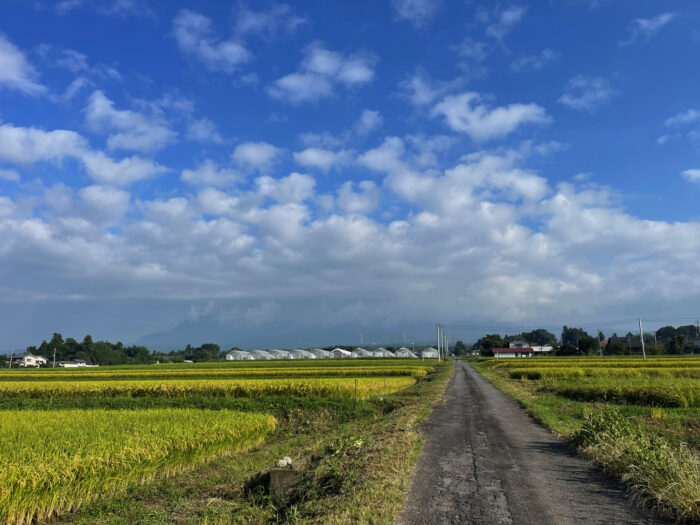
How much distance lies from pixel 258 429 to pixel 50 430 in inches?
245

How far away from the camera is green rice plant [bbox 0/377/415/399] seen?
79.3ft

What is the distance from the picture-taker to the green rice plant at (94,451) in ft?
23.4

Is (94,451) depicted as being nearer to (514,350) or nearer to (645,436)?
(645,436)

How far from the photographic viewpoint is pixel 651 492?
6.43 metres

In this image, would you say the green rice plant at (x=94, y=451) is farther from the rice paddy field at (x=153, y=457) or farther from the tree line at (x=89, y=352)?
the tree line at (x=89, y=352)

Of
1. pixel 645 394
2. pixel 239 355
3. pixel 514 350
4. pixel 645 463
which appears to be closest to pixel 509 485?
pixel 645 463

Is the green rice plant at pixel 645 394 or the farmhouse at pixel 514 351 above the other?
the green rice plant at pixel 645 394

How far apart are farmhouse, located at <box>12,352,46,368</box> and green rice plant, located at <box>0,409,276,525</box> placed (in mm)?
145650

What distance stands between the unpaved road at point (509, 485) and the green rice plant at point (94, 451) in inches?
239

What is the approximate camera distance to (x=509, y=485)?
7.37 meters

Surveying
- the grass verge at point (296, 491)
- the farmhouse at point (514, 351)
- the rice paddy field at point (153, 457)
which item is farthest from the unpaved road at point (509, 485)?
the farmhouse at point (514, 351)

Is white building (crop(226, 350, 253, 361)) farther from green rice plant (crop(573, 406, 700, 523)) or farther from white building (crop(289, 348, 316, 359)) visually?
green rice plant (crop(573, 406, 700, 523))

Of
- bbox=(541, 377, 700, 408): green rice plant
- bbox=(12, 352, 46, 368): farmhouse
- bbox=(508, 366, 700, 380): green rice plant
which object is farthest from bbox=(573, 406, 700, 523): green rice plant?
bbox=(12, 352, 46, 368): farmhouse

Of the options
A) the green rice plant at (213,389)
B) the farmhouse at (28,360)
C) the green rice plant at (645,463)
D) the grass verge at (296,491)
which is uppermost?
the green rice plant at (645,463)
